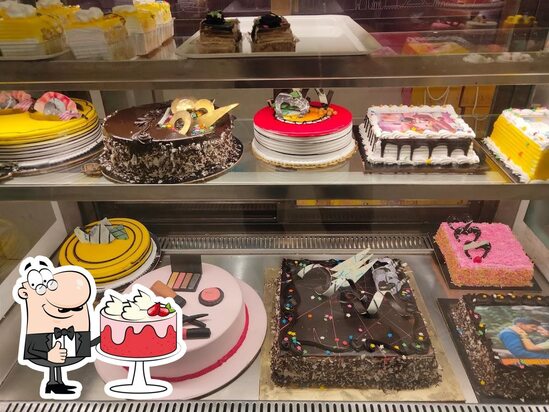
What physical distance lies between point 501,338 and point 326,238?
863 millimetres

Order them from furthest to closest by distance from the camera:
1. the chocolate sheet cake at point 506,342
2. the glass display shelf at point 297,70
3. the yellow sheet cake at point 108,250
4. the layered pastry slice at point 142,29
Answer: the yellow sheet cake at point 108,250, the chocolate sheet cake at point 506,342, the layered pastry slice at point 142,29, the glass display shelf at point 297,70

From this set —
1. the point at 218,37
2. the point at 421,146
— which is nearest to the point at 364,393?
the point at 421,146

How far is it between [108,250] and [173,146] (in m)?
0.81

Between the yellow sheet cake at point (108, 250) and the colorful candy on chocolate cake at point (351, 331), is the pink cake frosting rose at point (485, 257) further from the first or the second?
the yellow sheet cake at point (108, 250)

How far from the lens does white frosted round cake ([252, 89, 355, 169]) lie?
140 cm

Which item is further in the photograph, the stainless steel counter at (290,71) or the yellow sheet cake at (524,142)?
the yellow sheet cake at (524,142)

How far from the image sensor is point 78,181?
1.37 meters

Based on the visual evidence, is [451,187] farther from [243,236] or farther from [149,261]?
[149,261]

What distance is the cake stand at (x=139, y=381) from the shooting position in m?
1.41

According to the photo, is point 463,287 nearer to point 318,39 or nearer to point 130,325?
point 318,39

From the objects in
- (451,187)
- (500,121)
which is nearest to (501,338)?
(451,187)

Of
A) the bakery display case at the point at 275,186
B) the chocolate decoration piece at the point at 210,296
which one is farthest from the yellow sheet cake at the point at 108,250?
the chocolate decoration piece at the point at 210,296

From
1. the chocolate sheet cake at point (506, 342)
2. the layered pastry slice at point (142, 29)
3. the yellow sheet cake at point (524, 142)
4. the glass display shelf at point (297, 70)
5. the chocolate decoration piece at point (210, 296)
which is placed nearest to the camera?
the glass display shelf at point (297, 70)

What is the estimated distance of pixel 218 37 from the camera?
3.87 feet
